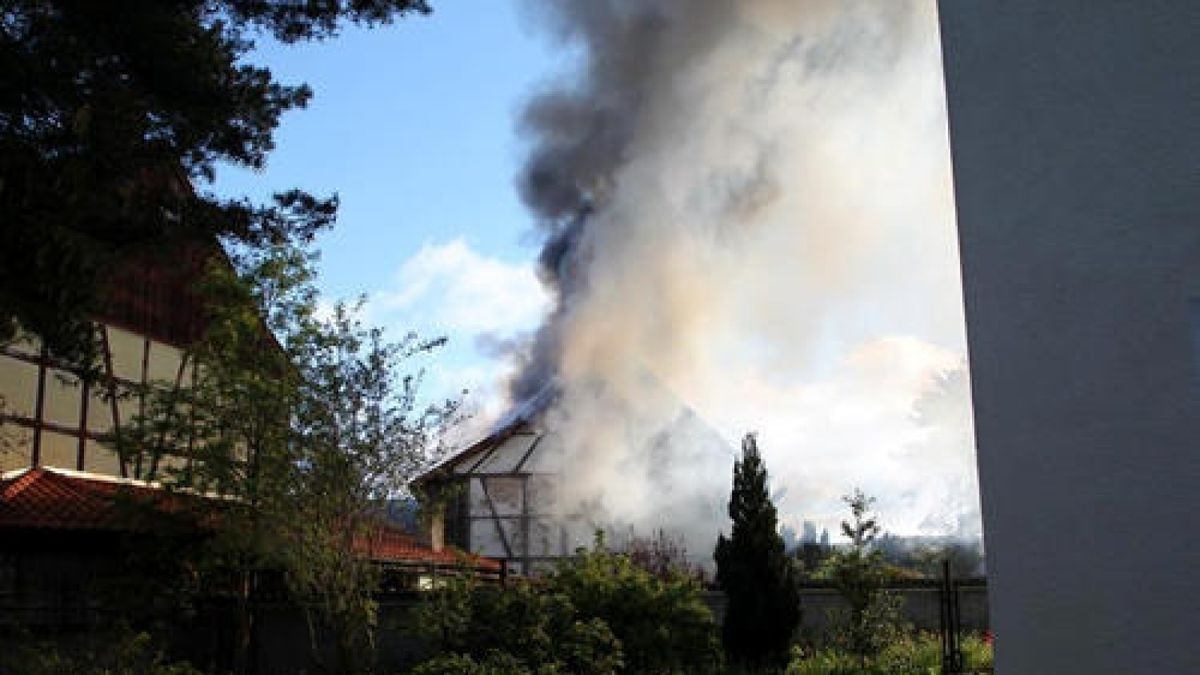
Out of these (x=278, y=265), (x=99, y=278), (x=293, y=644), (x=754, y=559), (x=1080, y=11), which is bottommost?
(x=293, y=644)

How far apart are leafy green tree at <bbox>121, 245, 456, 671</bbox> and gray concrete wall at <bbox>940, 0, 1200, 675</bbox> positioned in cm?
872

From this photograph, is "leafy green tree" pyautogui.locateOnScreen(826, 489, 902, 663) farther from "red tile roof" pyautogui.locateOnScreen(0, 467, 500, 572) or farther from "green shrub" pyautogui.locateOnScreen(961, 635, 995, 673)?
"red tile roof" pyautogui.locateOnScreen(0, 467, 500, 572)

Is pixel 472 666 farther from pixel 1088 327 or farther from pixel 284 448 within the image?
pixel 1088 327

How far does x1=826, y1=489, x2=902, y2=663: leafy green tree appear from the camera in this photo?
1307 centimetres

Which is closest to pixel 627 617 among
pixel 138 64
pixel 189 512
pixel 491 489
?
pixel 189 512

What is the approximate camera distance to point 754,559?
13.1 metres

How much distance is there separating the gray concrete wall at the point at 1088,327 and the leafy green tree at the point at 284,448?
872cm

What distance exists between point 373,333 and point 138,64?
3.92 m

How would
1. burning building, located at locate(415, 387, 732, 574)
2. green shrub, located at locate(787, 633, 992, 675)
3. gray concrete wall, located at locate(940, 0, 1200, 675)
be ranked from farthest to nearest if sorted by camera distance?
burning building, located at locate(415, 387, 732, 574) → green shrub, located at locate(787, 633, 992, 675) → gray concrete wall, located at locate(940, 0, 1200, 675)

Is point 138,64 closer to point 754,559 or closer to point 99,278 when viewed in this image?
point 99,278

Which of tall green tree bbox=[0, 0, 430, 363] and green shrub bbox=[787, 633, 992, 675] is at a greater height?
tall green tree bbox=[0, 0, 430, 363]

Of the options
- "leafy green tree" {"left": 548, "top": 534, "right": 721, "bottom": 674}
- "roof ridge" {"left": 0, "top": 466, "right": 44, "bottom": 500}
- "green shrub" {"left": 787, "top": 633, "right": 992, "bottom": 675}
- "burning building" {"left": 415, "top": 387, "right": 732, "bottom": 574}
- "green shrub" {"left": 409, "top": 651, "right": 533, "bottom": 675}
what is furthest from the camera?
"burning building" {"left": 415, "top": 387, "right": 732, "bottom": 574}

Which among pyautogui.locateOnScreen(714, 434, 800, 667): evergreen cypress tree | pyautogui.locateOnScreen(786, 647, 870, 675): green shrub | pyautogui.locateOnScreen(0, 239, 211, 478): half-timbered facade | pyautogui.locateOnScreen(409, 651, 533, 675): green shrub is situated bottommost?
pyautogui.locateOnScreen(786, 647, 870, 675): green shrub

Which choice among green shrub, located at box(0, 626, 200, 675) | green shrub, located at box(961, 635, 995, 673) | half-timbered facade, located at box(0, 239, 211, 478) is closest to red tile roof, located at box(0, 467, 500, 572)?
half-timbered facade, located at box(0, 239, 211, 478)
